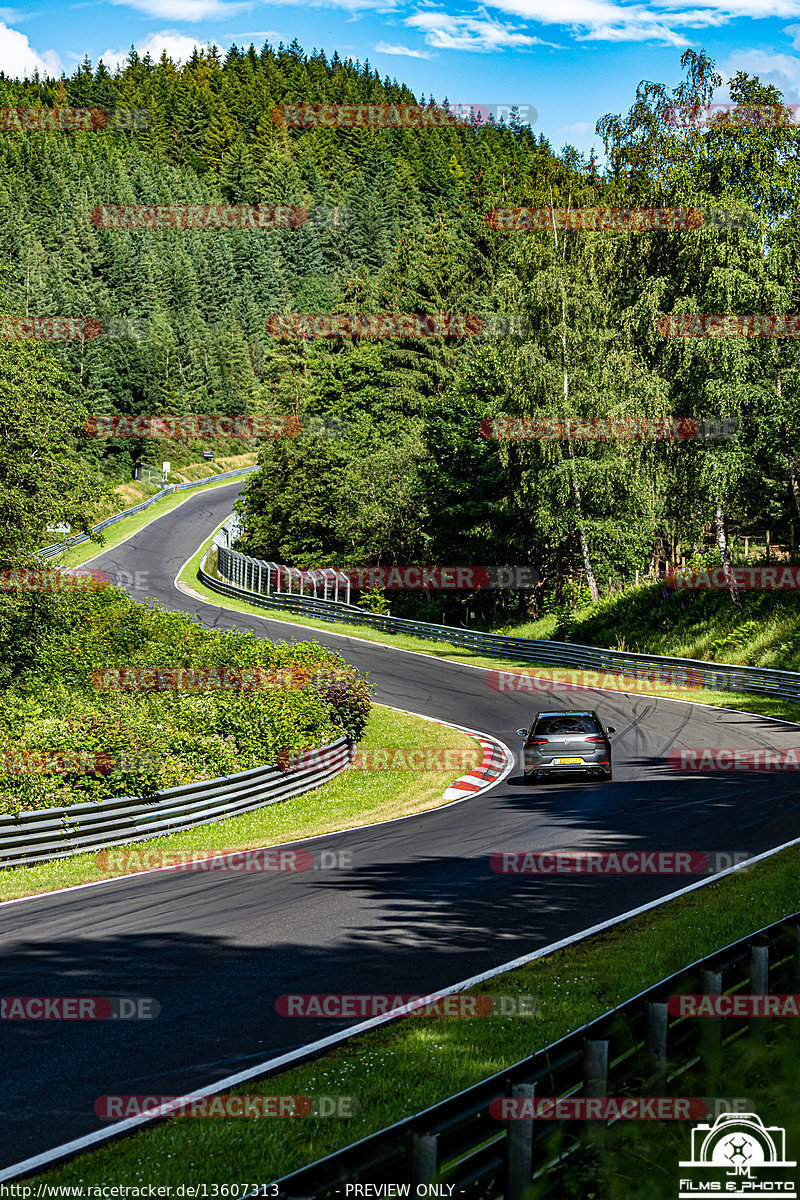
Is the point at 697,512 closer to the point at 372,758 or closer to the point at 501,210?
the point at 372,758

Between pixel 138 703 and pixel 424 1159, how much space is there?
19199 millimetres

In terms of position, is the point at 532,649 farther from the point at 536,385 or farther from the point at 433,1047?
the point at 433,1047

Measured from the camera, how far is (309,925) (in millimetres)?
11156

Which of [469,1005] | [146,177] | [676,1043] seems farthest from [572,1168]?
[146,177]

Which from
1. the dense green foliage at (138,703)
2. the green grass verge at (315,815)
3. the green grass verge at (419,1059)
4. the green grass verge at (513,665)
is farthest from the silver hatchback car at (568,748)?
the green grass verge at (513,665)

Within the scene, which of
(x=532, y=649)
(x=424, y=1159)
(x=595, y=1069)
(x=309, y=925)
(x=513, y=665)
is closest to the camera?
(x=424, y=1159)

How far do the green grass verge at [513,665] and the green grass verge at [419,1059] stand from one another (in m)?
20.0

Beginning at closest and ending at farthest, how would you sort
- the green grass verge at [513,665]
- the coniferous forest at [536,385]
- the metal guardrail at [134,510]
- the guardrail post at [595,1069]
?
1. the guardrail post at [595,1069]
2. the green grass verge at [513,665]
3. the coniferous forest at [536,385]
4. the metal guardrail at [134,510]

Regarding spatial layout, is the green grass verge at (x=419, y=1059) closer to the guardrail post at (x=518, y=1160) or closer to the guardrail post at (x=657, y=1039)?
the guardrail post at (x=657, y=1039)

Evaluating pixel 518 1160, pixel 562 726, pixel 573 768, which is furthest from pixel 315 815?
pixel 518 1160

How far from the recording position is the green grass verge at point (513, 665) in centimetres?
3066

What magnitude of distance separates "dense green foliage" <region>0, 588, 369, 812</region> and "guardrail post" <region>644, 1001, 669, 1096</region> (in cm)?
1220

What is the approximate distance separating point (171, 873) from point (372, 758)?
37.3 ft

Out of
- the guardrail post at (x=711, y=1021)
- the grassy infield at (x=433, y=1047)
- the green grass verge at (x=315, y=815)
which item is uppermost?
the guardrail post at (x=711, y=1021)
